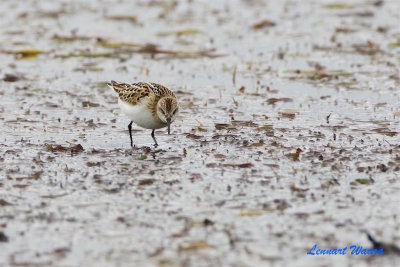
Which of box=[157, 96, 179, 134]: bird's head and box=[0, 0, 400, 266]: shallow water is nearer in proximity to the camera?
box=[0, 0, 400, 266]: shallow water

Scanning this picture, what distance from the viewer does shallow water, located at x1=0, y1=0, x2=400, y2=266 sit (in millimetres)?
10078

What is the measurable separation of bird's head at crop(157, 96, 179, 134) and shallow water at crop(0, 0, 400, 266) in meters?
0.53

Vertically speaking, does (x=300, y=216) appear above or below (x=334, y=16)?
below

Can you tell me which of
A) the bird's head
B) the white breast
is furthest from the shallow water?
the bird's head

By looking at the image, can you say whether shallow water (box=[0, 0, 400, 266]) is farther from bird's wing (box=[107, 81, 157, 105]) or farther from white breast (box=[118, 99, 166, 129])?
bird's wing (box=[107, 81, 157, 105])

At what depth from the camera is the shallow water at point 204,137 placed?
10.1 m

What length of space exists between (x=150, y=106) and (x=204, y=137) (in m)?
1.25

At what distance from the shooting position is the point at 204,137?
49.6ft

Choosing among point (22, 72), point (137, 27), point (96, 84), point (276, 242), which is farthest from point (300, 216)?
point (137, 27)

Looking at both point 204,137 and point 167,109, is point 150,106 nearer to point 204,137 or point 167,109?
point 167,109

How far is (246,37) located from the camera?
2408 centimetres

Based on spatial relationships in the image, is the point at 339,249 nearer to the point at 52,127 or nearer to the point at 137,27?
the point at 52,127

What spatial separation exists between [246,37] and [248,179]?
1213 centimetres

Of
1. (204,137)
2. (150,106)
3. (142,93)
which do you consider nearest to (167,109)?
(150,106)
